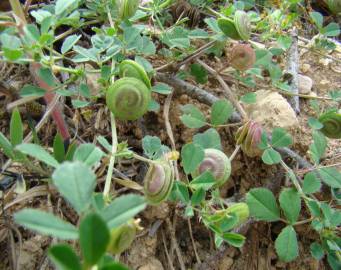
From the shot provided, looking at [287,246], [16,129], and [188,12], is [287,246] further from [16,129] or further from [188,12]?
[188,12]

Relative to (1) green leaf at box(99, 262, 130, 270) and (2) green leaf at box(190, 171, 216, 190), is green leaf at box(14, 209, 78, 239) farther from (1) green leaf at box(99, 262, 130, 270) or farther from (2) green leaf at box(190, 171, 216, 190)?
(2) green leaf at box(190, 171, 216, 190)

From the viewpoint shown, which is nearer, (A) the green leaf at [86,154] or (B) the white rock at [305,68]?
(A) the green leaf at [86,154]

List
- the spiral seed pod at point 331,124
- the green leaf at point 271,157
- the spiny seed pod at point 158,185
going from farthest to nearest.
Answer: the spiral seed pod at point 331,124, the green leaf at point 271,157, the spiny seed pod at point 158,185

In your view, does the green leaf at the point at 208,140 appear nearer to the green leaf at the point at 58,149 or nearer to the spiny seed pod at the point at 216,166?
the spiny seed pod at the point at 216,166

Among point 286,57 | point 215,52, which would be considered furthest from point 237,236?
point 286,57

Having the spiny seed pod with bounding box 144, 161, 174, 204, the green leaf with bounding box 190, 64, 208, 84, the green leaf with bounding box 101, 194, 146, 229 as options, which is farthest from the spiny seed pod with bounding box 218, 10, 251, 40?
the green leaf with bounding box 101, 194, 146, 229

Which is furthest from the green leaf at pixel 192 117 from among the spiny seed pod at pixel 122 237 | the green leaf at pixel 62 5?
the spiny seed pod at pixel 122 237

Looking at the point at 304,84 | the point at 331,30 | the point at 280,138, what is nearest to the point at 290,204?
the point at 280,138

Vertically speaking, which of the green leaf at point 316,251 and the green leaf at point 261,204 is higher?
the green leaf at point 261,204
